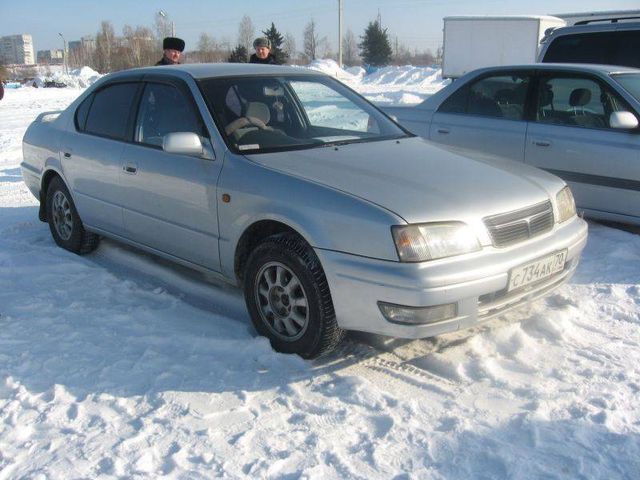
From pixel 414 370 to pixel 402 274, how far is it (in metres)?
0.64

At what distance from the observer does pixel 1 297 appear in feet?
14.5

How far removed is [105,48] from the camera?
8381 centimetres

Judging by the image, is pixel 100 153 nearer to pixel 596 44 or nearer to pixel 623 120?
pixel 623 120

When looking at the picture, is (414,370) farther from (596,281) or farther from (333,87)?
(333,87)

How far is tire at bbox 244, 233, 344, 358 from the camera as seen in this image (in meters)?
3.34

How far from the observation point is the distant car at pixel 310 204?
3148 mm

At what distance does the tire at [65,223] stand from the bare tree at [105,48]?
78.7m

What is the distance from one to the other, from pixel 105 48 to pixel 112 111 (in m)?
86.5

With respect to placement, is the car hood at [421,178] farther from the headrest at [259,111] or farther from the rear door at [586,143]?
the rear door at [586,143]

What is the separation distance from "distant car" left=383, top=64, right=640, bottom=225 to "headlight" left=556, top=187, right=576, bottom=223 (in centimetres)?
158

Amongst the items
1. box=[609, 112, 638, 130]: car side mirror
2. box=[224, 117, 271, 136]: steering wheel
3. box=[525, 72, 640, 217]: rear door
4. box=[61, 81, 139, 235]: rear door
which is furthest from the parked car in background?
box=[61, 81, 139, 235]: rear door

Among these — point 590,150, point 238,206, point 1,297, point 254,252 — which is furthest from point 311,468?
point 590,150

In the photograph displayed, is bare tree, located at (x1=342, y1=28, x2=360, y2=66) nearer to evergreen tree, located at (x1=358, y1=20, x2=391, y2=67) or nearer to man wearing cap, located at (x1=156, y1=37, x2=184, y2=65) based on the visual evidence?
evergreen tree, located at (x1=358, y1=20, x2=391, y2=67)

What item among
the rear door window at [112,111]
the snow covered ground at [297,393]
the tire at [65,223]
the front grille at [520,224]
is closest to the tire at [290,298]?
the snow covered ground at [297,393]
